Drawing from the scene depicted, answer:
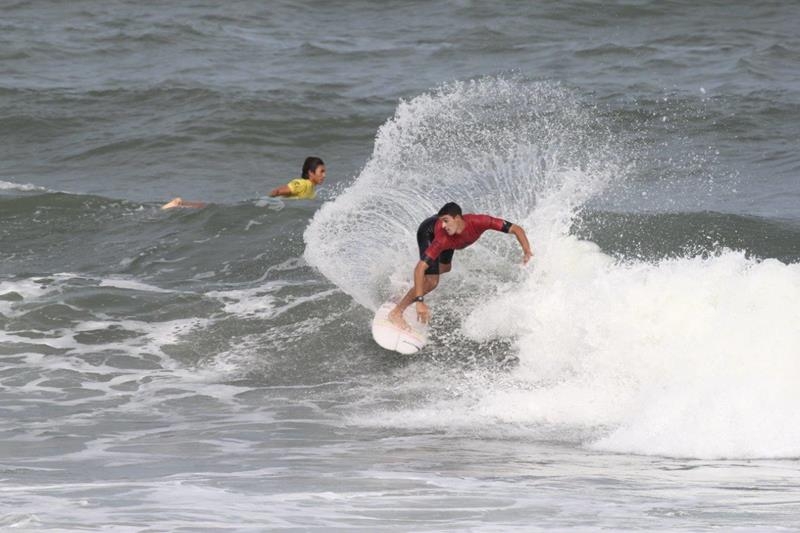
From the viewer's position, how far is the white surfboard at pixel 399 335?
1093 cm

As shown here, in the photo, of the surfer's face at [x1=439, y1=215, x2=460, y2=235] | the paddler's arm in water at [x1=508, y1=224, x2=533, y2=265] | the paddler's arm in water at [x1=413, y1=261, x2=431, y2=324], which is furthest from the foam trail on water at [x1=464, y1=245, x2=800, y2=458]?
the surfer's face at [x1=439, y1=215, x2=460, y2=235]

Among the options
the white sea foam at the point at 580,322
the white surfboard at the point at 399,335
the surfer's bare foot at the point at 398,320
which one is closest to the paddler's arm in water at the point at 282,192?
the white sea foam at the point at 580,322

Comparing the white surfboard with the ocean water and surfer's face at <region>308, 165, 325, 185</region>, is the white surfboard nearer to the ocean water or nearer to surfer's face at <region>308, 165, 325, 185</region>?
the ocean water

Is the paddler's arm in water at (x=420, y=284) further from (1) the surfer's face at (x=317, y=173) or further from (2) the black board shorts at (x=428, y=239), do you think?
(1) the surfer's face at (x=317, y=173)

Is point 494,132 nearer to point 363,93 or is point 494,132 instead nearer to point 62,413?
point 363,93

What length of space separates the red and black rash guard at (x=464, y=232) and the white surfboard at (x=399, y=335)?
641mm

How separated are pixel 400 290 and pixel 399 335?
39.6 inches

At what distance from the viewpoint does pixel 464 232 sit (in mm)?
10867

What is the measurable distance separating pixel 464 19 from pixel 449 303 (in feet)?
54.9

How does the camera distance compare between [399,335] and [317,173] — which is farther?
[317,173]

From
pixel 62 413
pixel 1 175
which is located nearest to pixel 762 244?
pixel 62 413

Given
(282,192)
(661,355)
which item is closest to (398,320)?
A: (661,355)

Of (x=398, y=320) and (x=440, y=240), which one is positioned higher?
(x=440, y=240)

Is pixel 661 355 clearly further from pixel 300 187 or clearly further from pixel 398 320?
pixel 300 187
